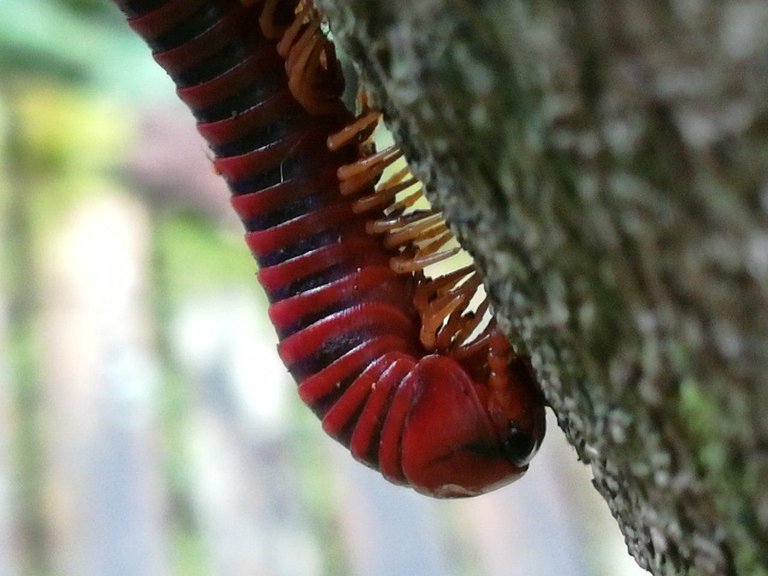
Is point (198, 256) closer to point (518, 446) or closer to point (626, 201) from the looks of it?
point (518, 446)

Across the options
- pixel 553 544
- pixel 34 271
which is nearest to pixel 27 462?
pixel 34 271

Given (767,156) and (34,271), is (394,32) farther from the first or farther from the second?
(34,271)

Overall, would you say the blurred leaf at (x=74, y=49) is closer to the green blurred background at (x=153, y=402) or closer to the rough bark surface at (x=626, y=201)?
the green blurred background at (x=153, y=402)

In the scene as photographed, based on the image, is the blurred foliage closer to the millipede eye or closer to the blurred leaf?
the blurred leaf

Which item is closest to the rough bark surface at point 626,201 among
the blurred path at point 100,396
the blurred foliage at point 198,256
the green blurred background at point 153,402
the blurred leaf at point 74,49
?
the green blurred background at point 153,402

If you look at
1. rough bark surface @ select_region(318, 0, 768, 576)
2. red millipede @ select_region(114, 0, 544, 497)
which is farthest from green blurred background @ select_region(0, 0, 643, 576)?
rough bark surface @ select_region(318, 0, 768, 576)

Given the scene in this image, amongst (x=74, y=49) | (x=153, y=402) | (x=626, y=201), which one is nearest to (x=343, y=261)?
(x=626, y=201)
